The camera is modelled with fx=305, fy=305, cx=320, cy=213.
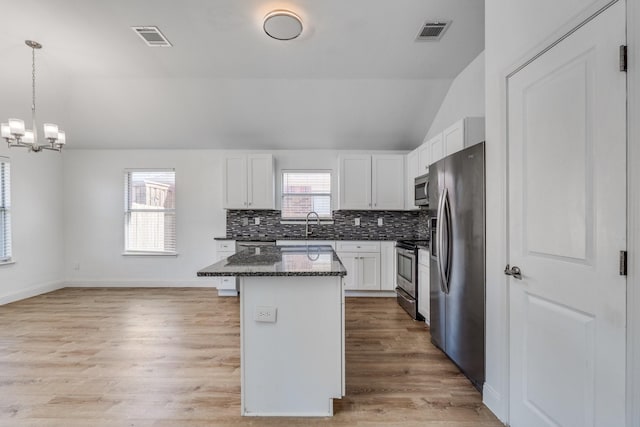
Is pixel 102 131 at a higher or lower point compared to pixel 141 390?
higher

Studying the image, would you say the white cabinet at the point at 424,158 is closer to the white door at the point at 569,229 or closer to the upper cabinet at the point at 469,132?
the upper cabinet at the point at 469,132

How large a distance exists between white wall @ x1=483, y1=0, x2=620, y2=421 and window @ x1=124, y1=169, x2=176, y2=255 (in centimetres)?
507

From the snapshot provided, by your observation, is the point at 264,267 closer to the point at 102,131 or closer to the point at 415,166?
the point at 415,166

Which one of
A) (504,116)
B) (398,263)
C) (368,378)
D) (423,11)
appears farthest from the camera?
(398,263)

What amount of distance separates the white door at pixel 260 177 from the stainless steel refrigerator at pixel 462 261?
9.64 feet

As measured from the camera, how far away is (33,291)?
4.75 metres

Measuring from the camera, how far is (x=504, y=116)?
1841 millimetres

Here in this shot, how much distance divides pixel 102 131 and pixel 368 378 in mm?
5461

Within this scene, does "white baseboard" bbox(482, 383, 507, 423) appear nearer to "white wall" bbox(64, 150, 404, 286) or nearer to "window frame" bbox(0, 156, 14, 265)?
"white wall" bbox(64, 150, 404, 286)

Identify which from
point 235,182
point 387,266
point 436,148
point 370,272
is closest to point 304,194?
point 235,182

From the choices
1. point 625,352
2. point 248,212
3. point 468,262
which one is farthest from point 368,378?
point 248,212

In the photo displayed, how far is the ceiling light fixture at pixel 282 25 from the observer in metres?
2.85

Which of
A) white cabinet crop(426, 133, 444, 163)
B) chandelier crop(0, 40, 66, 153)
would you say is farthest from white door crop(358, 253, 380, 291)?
chandelier crop(0, 40, 66, 153)

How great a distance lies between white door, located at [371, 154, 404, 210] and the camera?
496 centimetres
